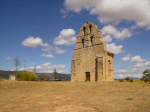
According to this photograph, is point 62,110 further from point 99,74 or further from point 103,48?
point 103,48

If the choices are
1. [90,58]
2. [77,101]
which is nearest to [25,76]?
[90,58]

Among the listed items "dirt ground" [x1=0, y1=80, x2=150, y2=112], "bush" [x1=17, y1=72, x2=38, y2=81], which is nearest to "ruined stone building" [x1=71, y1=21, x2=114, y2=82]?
"bush" [x1=17, y1=72, x2=38, y2=81]

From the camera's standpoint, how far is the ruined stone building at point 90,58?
65.5 feet

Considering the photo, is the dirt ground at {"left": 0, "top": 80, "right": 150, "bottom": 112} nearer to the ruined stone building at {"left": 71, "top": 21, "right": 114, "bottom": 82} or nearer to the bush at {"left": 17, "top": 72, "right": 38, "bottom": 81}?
the bush at {"left": 17, "top": 72, "right": 38, "bottom": 81}

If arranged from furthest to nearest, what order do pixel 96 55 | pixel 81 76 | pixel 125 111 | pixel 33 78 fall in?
pixel 81 76 → pixel 96 55 → pixel 33 78 → pixel 125 111

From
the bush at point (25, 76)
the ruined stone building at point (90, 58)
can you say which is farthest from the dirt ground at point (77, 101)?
the ruined stone building at point (90, 58)

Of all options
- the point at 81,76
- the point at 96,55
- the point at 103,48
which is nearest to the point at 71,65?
the point at 81,76

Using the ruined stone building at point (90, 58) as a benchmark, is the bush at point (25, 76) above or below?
below

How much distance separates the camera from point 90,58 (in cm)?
2133

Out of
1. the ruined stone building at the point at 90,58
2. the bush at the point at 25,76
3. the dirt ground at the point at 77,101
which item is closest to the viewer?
the dirt ground at the point at 77,101

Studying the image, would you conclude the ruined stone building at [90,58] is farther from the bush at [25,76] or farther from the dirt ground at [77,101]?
the dirt ground at [77,101]

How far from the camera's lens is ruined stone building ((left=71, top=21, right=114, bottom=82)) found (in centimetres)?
1995

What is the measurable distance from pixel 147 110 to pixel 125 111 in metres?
0.91

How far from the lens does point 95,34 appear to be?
71.3ft
